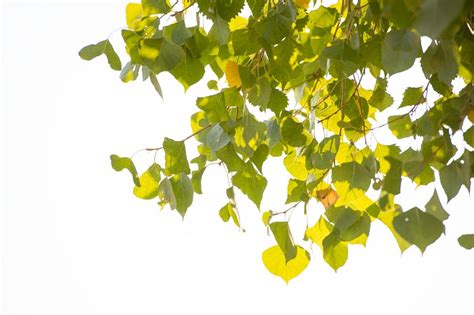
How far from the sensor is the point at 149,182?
798 mm

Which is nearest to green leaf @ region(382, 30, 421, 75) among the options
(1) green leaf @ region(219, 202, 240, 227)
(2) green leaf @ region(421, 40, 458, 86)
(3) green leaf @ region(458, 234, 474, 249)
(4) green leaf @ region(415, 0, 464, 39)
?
(2) green leaf @ region(421, 40, 458, 86)

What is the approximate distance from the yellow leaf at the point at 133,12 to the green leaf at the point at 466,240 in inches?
15.6

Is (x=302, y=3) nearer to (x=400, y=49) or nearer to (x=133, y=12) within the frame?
(x=133, y=12)

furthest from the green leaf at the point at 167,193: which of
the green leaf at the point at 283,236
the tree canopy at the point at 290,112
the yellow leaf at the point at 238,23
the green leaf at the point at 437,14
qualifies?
the green leaf at the point at 437,14

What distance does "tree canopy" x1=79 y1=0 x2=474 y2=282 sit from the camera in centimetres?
65

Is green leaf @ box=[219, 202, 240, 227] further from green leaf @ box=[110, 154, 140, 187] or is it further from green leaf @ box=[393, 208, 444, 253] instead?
green leaf @ box=[393, 208, 444, 253]

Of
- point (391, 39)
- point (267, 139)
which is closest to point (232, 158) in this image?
point (267, 139)

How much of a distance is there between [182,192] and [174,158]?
45 millimetres

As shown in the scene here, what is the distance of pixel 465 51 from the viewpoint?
0.67m

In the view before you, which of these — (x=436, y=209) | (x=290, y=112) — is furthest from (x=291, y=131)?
(x=436, y=209)

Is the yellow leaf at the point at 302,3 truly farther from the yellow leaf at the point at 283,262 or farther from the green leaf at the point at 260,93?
the yellow leaf at the point at 283,262

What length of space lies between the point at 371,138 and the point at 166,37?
294 mm

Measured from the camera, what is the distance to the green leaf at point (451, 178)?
1.80ft

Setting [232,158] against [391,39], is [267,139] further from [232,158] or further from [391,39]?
[391,39]
